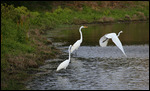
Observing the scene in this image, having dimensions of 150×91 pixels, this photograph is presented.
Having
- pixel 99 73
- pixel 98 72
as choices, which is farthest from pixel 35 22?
pixel 99 73

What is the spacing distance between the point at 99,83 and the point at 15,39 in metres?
6.57

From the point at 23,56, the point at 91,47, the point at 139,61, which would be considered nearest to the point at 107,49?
the point at 91,47

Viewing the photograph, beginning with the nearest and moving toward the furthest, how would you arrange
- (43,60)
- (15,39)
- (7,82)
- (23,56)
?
(7,82) < (23,56) < (43,60) < (15,39)

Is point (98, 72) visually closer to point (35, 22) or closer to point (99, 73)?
point (99, 73)

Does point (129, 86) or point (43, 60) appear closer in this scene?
point (129, 86)

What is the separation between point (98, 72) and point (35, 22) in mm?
18278

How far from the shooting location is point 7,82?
11.3m

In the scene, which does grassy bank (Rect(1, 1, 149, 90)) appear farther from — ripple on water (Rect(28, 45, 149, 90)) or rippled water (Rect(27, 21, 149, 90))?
ripple on water (Rect(28, 45, 149, 90))

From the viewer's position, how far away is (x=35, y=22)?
31.5 meters

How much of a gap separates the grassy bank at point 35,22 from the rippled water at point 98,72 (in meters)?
0.61

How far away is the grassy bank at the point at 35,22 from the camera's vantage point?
43.5 ft

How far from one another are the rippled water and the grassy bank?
24.1 inches

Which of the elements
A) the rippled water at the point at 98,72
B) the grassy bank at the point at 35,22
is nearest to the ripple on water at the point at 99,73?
the rippled water at the point at 98,72

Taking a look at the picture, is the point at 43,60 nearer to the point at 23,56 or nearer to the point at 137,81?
the point at 23,56
